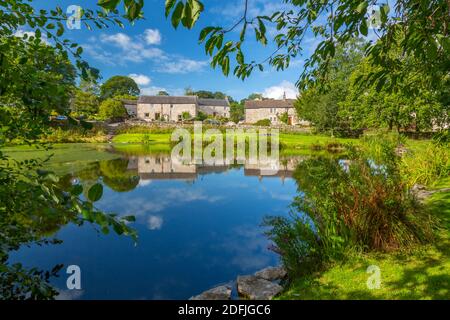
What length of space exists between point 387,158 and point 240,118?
7474 cm

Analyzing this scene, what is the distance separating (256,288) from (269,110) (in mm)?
72171

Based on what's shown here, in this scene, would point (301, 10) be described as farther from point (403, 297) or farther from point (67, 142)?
point (67, 142)

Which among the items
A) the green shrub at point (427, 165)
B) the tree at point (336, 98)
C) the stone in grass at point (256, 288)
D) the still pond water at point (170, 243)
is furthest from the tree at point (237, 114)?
the stone in grass at point (256, 288)

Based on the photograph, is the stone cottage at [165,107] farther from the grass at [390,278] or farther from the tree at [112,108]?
the grass at [390,278]

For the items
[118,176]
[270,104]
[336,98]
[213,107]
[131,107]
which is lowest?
[118,176]

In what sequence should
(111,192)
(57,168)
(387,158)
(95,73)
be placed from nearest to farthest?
(95,73)
(387,158)
(111,192)
(57,168)

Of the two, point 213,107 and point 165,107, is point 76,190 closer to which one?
point 165,107

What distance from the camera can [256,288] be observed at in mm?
5023

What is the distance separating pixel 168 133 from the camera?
4669 centimetres

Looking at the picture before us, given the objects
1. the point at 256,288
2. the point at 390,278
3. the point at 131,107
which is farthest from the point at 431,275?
the point at 131,107

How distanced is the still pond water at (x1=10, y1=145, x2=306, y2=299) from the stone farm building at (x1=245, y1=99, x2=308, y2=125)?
61.3 meters

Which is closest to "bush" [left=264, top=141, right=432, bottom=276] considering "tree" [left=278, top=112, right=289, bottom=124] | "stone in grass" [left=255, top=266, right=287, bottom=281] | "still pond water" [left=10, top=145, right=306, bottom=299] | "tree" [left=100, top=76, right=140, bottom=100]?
"stone in grass" [left=255, top=266, right=287, bottom=281]
